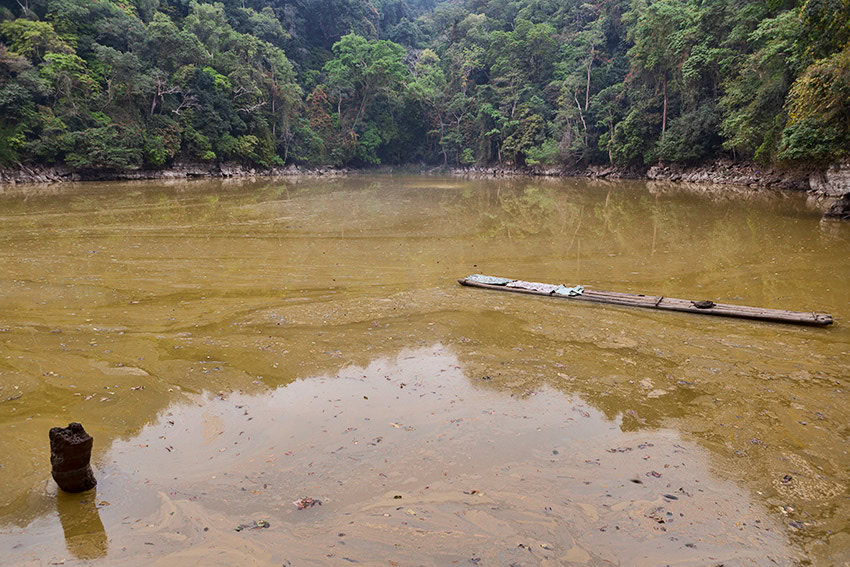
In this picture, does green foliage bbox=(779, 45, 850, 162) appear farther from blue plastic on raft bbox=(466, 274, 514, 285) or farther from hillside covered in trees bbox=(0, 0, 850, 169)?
blue plastic on raft bbox=(466, 274, 514, 285)

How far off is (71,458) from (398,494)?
1.86 m

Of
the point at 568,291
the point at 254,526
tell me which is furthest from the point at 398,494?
the point at 568,291

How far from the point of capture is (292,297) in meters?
6.98

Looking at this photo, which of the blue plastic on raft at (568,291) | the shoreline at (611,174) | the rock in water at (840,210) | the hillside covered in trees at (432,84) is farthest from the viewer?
the hillside covered in trees at (432,84)

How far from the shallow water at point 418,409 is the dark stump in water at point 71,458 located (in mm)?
107

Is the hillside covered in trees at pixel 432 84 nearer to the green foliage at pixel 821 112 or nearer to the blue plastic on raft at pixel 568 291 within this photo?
the green foliage at pixel 821 112

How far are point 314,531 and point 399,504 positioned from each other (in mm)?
501

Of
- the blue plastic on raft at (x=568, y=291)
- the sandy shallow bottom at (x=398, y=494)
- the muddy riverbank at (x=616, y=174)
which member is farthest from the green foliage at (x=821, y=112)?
the sandy shallow bottom at (x=398, y=494)

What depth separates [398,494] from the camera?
3129mm

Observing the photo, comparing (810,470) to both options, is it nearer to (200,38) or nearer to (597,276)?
(597,276)

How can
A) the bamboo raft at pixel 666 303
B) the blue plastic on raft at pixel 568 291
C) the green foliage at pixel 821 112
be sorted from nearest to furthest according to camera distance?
the bamboo raft at pixel 666 303, the blue plastic on raft at pixel 568 291, the green foliage at pixel 821 112

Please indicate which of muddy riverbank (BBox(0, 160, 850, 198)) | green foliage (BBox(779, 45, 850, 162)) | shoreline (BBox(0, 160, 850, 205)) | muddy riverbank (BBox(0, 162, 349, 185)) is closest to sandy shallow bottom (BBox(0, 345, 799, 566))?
green foliage (BBox(779, 45, 850, 162))

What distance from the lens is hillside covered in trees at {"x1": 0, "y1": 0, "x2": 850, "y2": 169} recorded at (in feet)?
59.0

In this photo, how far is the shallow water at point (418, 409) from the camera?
2.79m
